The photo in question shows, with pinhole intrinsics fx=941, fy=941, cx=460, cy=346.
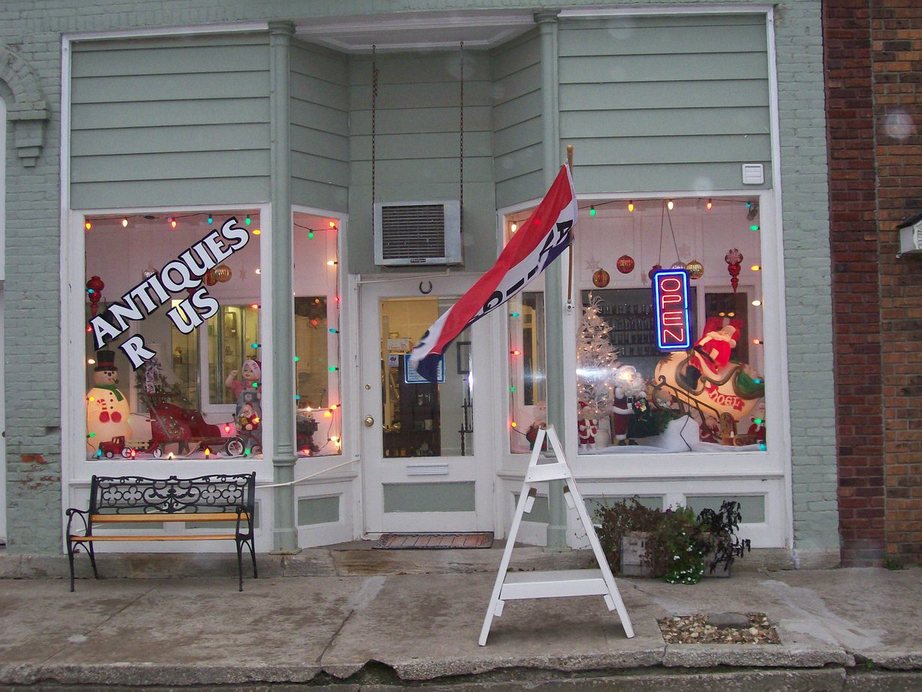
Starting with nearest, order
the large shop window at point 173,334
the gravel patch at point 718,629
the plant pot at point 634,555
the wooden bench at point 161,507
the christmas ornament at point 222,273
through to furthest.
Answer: the gravel patch at point 718,629
the plant pot at point 634,555
the wooden bench at point 161,507
the large shop window at point 173,334
the christmas ornament at point 222,273

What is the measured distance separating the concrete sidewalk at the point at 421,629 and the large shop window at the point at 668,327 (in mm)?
1160

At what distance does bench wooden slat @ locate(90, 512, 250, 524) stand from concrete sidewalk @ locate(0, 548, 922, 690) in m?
0.52

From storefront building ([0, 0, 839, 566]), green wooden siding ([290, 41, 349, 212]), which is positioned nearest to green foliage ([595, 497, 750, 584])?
storefront building ([0, 0, 839, 566])

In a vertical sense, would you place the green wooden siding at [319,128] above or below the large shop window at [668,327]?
above

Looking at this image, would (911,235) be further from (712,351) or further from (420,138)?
(420,138)

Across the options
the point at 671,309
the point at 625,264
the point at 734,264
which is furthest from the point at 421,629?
the point at 734,264

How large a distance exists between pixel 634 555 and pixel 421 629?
1.82 meters

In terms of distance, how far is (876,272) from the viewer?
7.29 m

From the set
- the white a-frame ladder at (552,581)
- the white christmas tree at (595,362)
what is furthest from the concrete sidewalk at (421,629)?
the white christmas tree at (595,362)

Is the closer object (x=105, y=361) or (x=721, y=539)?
(x=721, y=539)

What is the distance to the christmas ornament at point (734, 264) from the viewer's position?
302 inches

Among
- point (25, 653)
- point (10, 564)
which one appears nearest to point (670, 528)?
point (25, 653)

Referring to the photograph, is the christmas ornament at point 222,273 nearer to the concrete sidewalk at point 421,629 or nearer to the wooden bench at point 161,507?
the wooden bench at point 161,507

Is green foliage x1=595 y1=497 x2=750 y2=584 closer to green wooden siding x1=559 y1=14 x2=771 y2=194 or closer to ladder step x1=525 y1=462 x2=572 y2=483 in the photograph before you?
ladder step x1=525 y1=462 x2=572 y2=483
